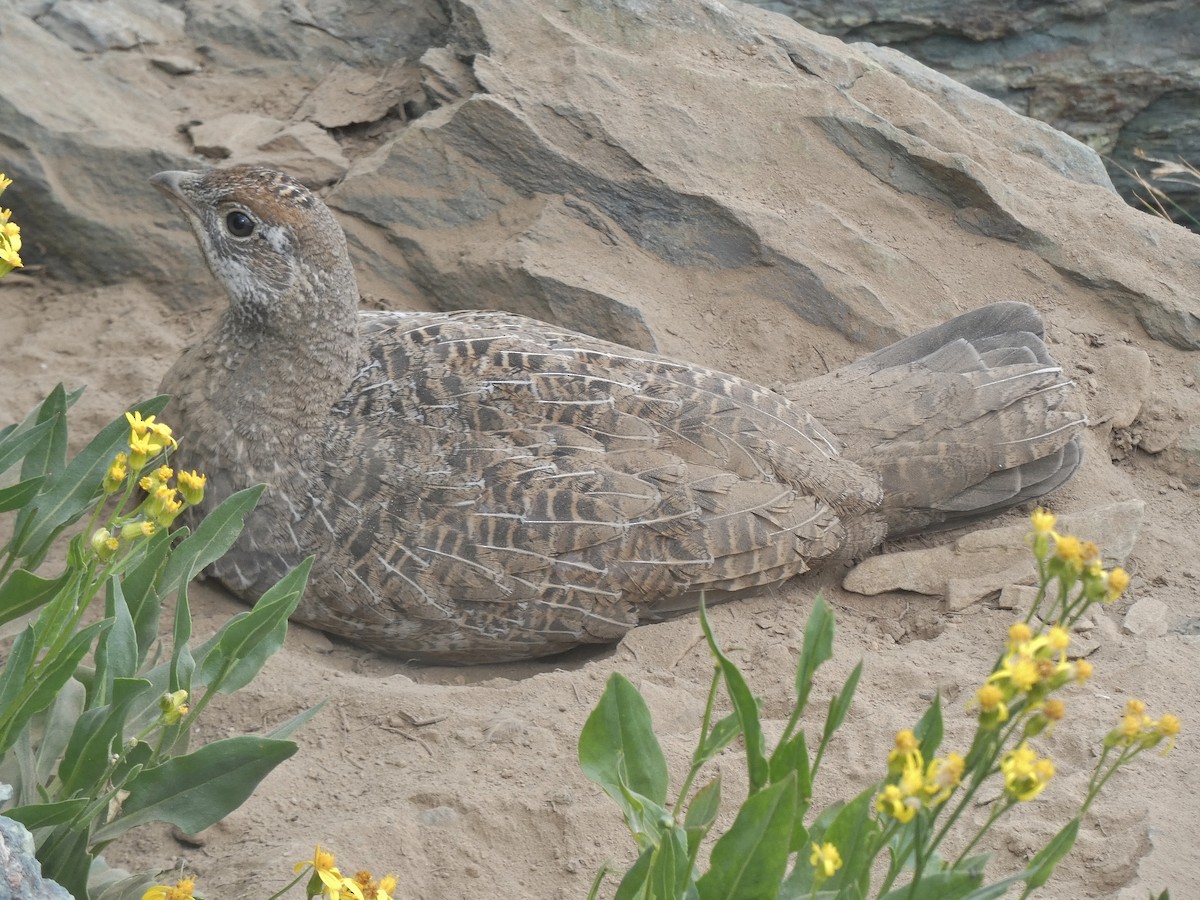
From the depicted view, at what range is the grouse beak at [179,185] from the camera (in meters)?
4.72

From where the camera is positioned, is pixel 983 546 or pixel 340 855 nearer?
pixel 340 855

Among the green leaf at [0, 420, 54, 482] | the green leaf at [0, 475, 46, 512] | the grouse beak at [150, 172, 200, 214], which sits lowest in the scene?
the green leaf at [0, 420, 54, 482]

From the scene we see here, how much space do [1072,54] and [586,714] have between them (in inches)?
253

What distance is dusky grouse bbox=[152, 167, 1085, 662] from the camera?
14.9 ft

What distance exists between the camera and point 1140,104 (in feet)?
28.1

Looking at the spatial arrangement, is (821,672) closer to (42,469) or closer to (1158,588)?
(1158,588)

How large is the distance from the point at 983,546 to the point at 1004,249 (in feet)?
6.34

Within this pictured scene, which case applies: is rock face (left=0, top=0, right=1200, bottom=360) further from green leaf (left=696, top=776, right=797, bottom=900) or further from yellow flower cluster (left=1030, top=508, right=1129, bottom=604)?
yellow flower cluster (left=1030, top=508, right=1129, bottom=604)

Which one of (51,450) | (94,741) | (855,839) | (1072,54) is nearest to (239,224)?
(51,450)

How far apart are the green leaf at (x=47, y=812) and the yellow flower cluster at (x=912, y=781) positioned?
5.21 ft

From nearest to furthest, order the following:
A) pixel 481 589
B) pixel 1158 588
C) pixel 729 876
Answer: pixel 729 876
pixel 481 589
pixel 1158 588

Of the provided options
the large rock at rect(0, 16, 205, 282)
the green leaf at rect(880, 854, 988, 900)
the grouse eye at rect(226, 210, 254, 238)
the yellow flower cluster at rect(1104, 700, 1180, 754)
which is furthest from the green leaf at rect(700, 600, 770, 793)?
the large rock at rect(0, 16, 205, 282)

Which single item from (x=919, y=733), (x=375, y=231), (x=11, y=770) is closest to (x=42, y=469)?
Result: (x=11, y=770)

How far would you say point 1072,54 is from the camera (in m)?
8.52
